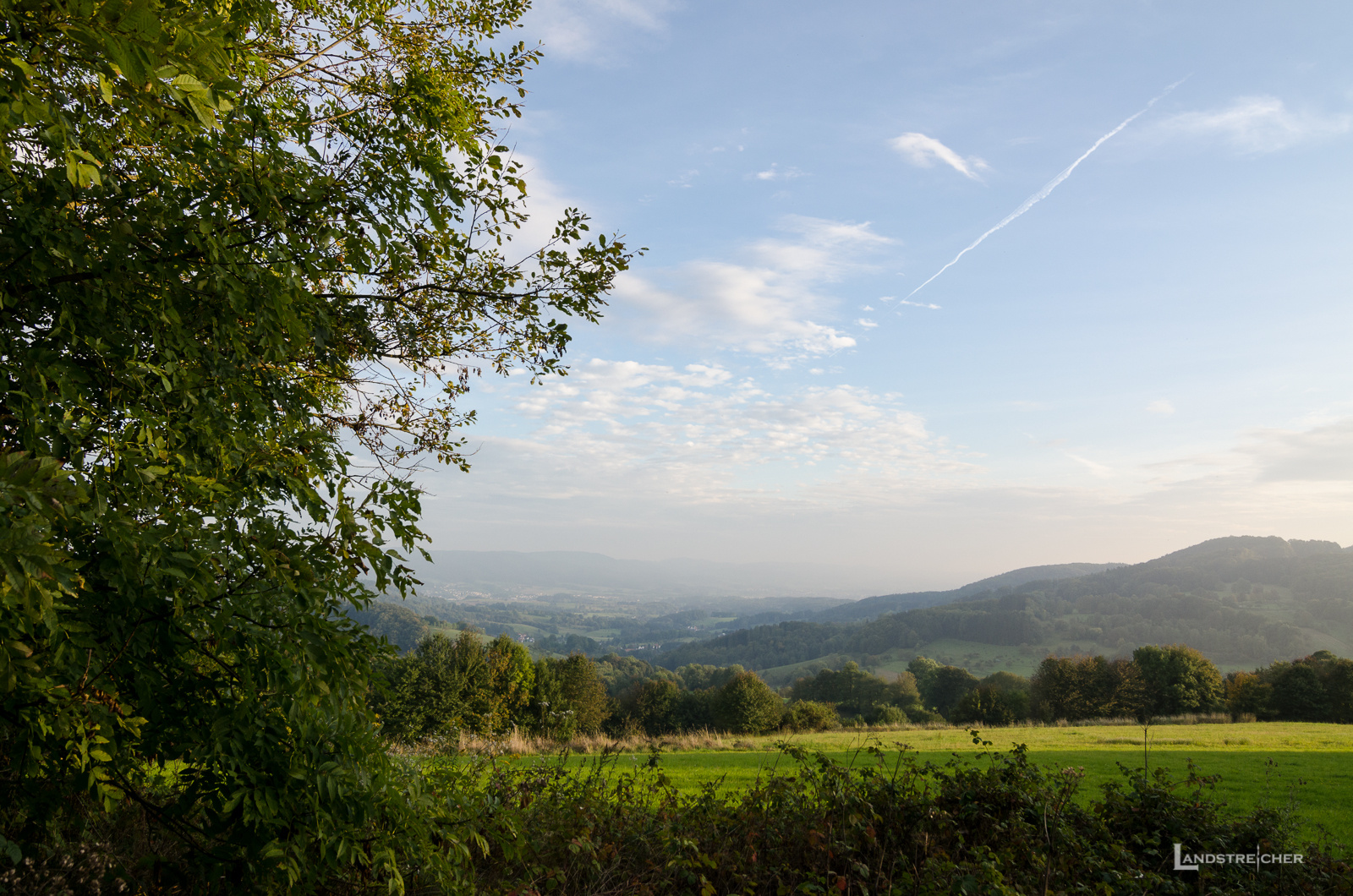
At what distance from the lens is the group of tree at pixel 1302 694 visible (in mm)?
49656

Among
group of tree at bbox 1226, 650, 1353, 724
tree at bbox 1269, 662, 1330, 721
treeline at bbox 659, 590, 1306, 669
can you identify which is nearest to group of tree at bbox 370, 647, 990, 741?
group of tree at bbox 1226, 650, 1353, 724

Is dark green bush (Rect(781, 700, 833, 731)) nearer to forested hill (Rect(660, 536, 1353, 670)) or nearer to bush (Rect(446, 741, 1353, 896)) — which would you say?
bush (Rect(446, 741, 1353, 896))

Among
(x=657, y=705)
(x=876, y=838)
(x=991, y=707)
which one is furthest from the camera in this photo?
(x=657, y=705)

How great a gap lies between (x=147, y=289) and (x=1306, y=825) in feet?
50.3

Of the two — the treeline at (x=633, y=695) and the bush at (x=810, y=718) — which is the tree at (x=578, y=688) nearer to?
the treeline at (x=633, y=695)

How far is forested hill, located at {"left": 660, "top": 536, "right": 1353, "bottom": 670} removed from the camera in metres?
136

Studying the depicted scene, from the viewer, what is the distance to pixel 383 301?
6.73 meters

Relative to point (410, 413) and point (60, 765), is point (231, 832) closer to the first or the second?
point (60, 765)

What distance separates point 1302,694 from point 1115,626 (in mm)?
115792

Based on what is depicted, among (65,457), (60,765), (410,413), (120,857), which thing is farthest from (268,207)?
(410,413)

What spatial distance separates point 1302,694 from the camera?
50.7m

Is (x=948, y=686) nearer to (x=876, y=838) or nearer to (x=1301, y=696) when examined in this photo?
(x=1301, y=696)

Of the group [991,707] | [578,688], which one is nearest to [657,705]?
[578,688]

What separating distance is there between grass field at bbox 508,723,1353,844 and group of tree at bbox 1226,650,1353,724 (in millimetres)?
31224
